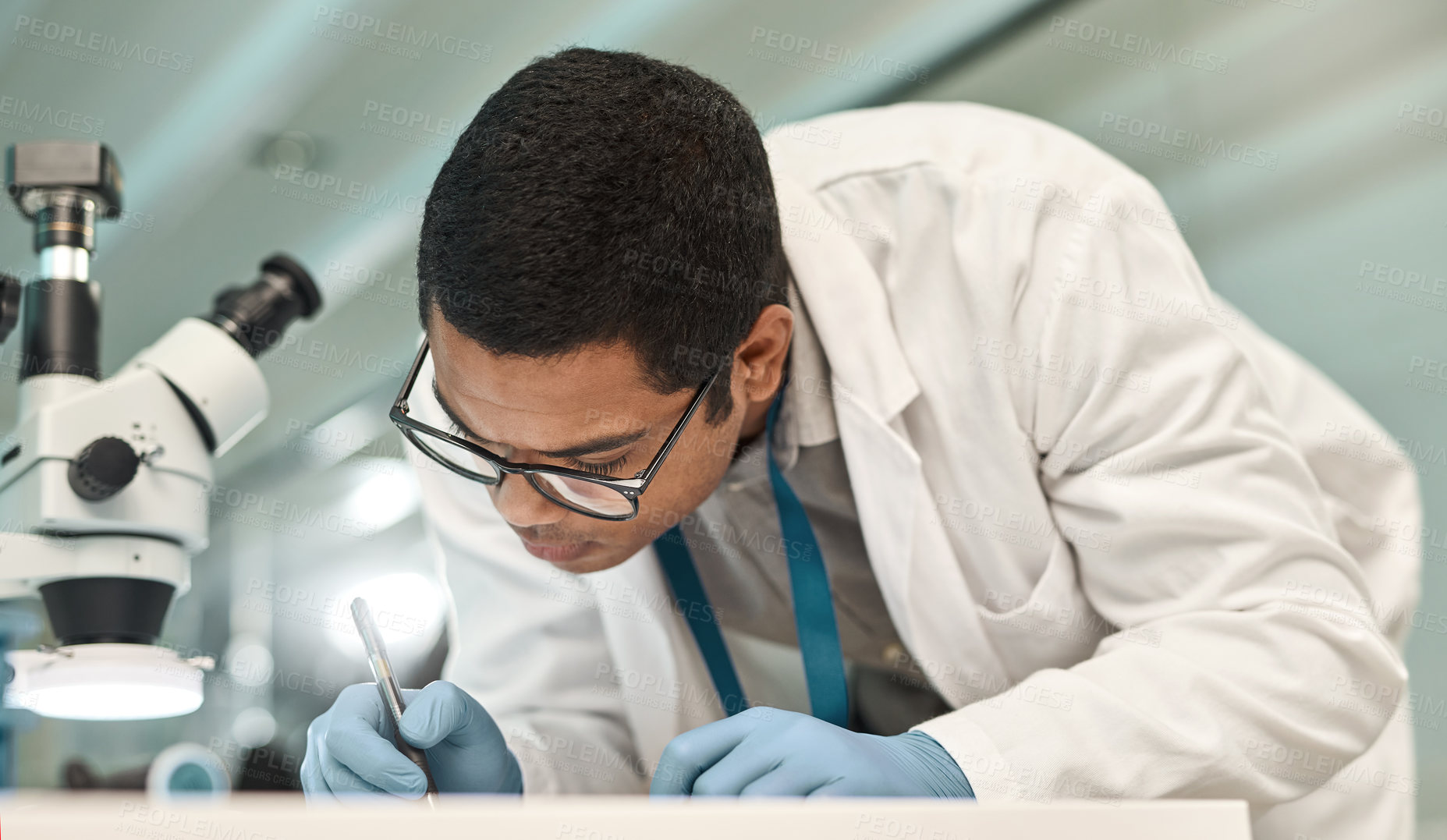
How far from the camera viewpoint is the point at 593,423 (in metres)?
0.99

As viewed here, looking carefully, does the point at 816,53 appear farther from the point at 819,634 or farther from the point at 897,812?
the point at 897,812

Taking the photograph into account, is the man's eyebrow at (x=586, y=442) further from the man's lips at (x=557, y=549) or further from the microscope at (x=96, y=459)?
→ the microscope at (x=96, y=459)

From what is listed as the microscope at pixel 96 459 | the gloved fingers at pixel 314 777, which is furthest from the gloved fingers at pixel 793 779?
the microscope at pixel 96 459

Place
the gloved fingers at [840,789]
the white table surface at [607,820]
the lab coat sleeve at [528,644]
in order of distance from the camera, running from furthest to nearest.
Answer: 1. the lab coat sleeve at [528,644]
2. the gloved fingers at [840,789]
3. the white table surface at [607,820]

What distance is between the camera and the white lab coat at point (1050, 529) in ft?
3.25

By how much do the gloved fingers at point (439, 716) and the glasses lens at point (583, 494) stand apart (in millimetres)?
212

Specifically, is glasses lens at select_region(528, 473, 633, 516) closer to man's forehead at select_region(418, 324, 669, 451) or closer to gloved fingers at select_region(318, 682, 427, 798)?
man's forehead at select_region(418, 324, 669, 451)

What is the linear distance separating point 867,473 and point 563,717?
54 cm

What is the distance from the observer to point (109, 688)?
3.12 ft

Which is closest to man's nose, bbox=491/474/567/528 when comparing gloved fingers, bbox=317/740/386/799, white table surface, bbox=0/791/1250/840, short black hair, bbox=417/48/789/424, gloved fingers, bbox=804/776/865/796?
short black hair, bbox=417/48/789/424

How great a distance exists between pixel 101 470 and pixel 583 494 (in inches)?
17.5

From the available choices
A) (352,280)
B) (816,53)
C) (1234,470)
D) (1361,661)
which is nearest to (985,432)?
(1234,470)

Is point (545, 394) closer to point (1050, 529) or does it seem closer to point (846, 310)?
point (846, 310)

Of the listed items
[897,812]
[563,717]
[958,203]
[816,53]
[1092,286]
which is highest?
[816,53]
